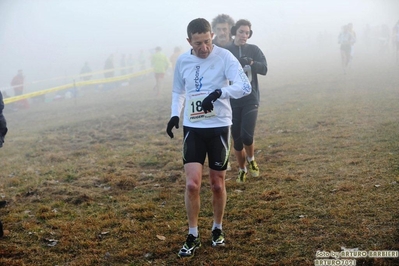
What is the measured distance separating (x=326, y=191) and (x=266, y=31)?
6615cm

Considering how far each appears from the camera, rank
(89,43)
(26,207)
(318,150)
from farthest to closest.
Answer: (89,43), (318,150), (26,207)

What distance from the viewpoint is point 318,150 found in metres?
8.79

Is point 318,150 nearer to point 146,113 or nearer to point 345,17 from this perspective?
point 146,113

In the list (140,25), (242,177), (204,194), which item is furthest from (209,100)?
(140,25)

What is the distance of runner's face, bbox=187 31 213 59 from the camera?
4.55 m

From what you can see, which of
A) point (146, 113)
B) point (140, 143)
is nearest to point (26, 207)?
point (140, 143)

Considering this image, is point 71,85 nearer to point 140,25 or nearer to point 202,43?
point 202,43

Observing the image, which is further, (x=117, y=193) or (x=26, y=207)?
(x=117, y=193)

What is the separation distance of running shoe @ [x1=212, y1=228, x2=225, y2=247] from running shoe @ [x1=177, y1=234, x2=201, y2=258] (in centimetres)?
19

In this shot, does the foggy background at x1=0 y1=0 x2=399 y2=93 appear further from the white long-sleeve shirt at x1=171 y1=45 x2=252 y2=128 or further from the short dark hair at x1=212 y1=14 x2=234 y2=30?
the white long-sleeve shirt at x1=171 y1=45 x2=252 y2=128

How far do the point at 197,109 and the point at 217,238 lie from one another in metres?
1.27

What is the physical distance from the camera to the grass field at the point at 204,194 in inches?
187

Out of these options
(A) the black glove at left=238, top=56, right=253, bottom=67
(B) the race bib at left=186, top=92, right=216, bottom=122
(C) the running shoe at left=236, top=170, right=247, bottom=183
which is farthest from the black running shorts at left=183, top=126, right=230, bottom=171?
(C) the running shoe at left=236, top=170, right=247, bottom=183

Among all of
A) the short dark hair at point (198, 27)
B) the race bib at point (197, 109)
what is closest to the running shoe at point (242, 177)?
the race bib at point (197, 109)
